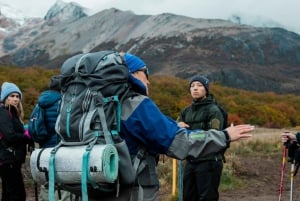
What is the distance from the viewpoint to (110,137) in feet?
10.4

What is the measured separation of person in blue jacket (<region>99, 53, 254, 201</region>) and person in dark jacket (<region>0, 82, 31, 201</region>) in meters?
2.66

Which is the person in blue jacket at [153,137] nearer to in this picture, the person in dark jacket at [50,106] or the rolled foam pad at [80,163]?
the rolled foam pad at [80,163]

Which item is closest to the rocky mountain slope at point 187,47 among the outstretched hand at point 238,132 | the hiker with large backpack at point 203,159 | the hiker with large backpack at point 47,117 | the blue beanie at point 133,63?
the hiker with large backpack at point 203,159

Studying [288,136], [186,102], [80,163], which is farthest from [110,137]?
[186,102]

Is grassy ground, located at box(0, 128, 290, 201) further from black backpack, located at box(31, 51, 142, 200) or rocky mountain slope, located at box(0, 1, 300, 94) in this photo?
rocky mountain slope, located at box(0, 1, 300, 94)

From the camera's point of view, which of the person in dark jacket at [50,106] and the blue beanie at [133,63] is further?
the person in dark jacket at [50,106]

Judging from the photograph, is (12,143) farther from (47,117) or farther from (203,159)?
(203,159)

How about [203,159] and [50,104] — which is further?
[203,159]

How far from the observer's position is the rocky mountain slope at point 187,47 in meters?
121

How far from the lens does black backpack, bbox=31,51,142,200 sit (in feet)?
10.2

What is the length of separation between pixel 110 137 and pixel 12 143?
2925 millimetres

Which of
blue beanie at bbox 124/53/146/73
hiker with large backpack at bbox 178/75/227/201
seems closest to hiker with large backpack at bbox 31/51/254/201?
blue beanie at bbox 124/53/146/73

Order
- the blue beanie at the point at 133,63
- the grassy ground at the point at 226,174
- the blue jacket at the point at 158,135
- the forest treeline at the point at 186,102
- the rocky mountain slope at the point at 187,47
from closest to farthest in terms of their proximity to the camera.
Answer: the blue jacket at the point at 158,135, the blue beanie at the point at 133,63, the grassy ground at the point at 226,174, the forest treeline at the point at 186,102, the rocky mountain slope at the point at 187,47

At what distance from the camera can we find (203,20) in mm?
169375
